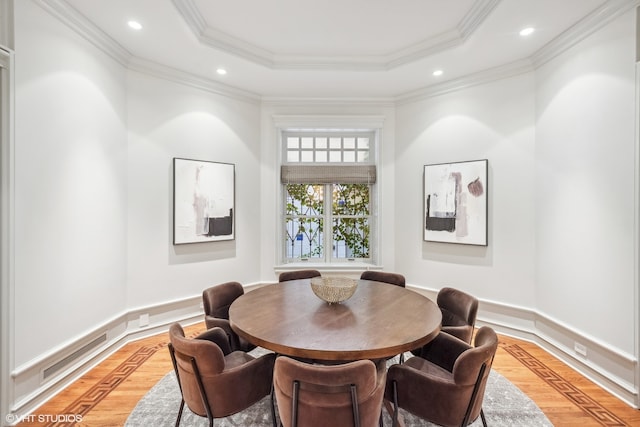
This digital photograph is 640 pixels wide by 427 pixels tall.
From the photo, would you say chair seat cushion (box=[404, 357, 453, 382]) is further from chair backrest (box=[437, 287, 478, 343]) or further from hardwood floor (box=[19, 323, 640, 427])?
hardwood floor (box=[19, 323, 640, 427])

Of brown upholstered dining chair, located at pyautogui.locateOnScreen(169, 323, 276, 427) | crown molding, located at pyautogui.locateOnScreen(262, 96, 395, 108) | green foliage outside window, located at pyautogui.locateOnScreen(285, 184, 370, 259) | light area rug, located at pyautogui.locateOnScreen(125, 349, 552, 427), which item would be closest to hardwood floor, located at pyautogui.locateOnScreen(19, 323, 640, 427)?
light area rug, located at pyautogui.locateOnScreen(125, 349, 552, 427)

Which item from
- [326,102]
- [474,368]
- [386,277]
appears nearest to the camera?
[474,368]

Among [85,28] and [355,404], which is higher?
[85,28]

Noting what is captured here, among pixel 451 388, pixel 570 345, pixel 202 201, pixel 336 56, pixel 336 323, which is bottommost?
pixel 570 345

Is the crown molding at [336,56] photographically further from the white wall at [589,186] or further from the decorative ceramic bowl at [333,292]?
the decorative ceramic bowl at [333,292]

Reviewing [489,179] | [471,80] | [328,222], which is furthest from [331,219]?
[471,80]

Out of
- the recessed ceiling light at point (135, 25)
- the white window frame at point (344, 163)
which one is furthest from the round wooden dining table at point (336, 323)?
the recessed ceiling light at point (135, 25)

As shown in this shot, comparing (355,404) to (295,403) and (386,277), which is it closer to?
(295,403)

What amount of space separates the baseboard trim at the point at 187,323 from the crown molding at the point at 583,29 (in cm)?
258

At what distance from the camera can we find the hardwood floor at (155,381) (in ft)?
6.64

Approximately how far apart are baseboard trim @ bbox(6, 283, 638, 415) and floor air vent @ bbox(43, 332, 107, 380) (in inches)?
0.9

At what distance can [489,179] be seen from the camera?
11.2 feet

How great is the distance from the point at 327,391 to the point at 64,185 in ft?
8.32

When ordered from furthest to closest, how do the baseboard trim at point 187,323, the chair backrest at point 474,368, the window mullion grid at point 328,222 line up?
the window mullion grid at point 328,222 < the baseboard trim at point 187,323 < the chair backrest at point 474,368
